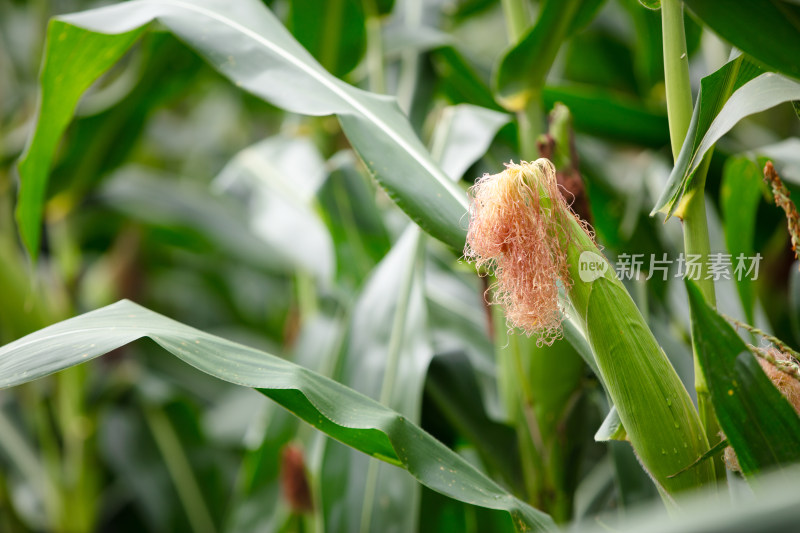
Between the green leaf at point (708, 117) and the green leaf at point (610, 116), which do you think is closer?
the green leaf at point (708, 117)

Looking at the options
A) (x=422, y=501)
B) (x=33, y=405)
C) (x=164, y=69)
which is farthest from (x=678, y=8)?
(x=33, y=405)

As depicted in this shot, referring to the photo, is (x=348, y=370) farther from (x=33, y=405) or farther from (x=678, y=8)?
(x=33, y=405)

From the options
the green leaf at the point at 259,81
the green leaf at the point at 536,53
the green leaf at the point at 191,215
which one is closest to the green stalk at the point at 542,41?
the green leaf at the point at 536,53

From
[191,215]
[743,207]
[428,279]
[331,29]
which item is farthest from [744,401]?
[191,215]

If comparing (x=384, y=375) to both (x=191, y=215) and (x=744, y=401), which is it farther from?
(x=191, y=215)

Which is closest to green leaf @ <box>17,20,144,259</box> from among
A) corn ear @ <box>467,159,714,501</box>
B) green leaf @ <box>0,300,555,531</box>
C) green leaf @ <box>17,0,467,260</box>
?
green leaf @ <box>17,0,467,260</box>

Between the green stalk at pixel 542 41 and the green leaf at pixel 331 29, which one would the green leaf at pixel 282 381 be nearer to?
the green stalk at pixel 542 41

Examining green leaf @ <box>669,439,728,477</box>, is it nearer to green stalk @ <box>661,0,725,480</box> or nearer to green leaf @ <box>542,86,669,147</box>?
green stalk @ <box>661,0,725,480</box>
